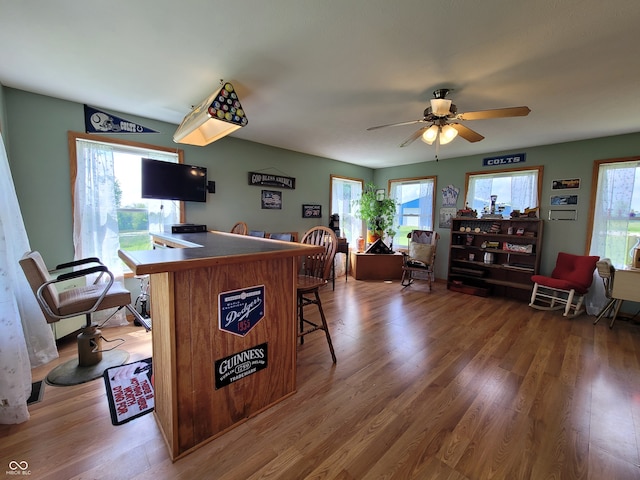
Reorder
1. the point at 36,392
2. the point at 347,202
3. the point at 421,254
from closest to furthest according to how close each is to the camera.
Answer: the point at 36,392 → the point at 421,254 → the point at 347,202

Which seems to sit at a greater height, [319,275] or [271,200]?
[271,200]

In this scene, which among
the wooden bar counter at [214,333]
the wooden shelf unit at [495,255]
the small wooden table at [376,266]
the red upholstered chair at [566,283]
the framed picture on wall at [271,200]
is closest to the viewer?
the wooden bar counter at [214,333]

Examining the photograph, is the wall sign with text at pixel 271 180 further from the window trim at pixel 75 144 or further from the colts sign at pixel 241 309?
the colts sign at pixel 241 309

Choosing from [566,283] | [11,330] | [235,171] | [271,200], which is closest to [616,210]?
[566,283]

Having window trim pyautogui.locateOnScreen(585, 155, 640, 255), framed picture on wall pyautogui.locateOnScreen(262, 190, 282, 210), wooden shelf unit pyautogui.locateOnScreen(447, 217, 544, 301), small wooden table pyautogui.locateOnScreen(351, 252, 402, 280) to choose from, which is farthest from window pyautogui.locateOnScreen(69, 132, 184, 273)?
window trim pyautogui.locateOnScreen(585, 155, 640, 255)

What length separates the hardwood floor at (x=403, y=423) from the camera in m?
1.32

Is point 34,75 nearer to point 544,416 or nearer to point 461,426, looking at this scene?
point 461,426

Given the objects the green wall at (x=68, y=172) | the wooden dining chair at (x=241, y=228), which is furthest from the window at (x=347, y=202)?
the wooden dining chair at (x=241, y=228)

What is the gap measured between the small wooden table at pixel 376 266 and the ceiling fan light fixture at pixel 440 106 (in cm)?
329

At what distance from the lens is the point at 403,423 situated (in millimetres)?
1610

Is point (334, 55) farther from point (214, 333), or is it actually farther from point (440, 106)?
point (214, 333)

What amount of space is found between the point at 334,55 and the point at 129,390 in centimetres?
274

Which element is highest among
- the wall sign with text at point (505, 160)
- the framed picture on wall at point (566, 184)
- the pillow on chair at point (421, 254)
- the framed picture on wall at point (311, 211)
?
the wall sign with text at point (505, 160)

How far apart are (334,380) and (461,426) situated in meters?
0.85
